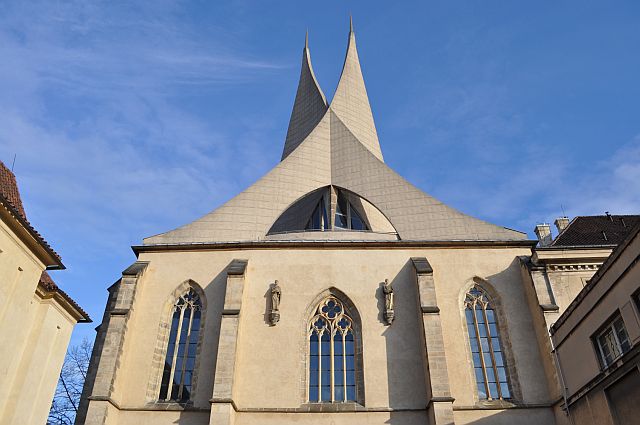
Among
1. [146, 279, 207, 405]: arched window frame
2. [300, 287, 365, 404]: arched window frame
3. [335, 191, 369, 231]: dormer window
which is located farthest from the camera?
[335, 191, 369, 231]: dormer window

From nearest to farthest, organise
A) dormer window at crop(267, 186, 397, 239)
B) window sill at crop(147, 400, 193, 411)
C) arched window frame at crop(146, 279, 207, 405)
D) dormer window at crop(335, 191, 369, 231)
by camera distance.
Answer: window sill at crop(147, 400, 193, 411) → arched window frame at crop(146, 279, 207, 405) → dormer window at crop(267, 186, 397, 239) → dormer window at crop(335, 191, 369, 231)

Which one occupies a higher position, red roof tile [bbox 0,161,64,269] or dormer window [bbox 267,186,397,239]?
dormer window [bbox 267,186,397,239]

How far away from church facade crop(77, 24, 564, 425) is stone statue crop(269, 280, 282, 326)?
0.11ft

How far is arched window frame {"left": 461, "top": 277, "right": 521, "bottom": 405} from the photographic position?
13.8 metres

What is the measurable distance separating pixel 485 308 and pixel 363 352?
4.02 metres

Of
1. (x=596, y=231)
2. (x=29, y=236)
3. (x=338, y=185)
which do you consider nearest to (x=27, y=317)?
(x=29, y=236)

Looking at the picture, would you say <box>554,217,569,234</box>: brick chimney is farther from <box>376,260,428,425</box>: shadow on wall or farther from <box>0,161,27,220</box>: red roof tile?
<box>0,161,27,220</box>: red roof tile

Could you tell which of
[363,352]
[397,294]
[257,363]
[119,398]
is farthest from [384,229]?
[119,398]

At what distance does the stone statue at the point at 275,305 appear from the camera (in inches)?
Answer: 585

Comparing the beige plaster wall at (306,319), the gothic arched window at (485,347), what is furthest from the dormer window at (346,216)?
the gothic arched window at (485,347)

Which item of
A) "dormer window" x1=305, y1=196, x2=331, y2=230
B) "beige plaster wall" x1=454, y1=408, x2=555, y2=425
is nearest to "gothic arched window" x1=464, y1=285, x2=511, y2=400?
"beige plaster wall" x1=454, y1=408, x2=555, y2=425

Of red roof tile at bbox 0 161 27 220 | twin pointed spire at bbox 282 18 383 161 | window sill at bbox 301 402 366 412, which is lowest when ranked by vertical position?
window sill at bbox 301 402 366 412

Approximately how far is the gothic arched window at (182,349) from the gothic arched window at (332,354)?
346cm

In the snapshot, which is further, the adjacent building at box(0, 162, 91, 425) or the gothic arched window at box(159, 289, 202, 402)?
the gothic arched window at box(159, 289, 202, 402)
